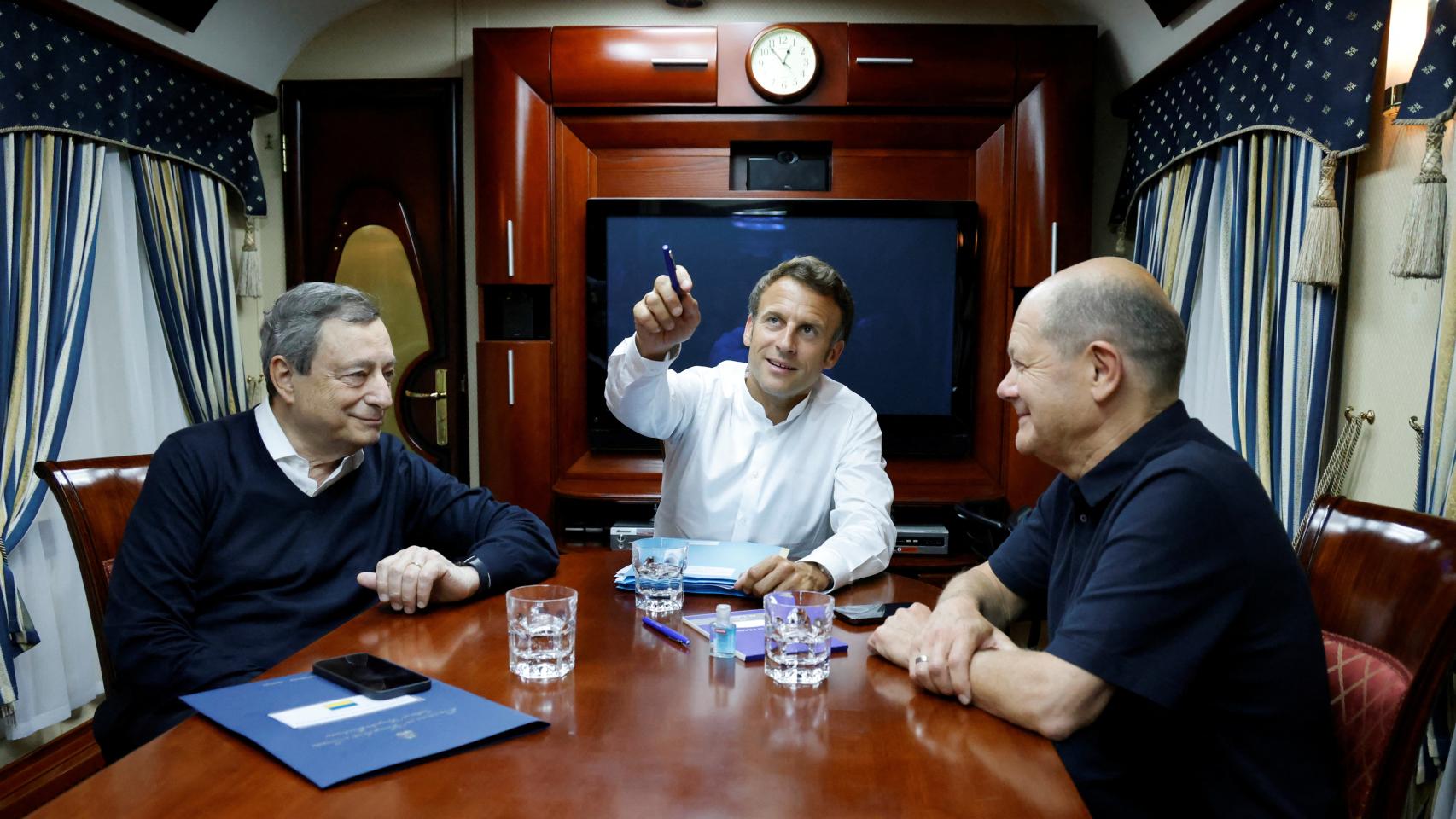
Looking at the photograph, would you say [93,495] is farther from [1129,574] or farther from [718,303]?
[718,303]

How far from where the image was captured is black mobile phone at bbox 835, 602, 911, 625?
1.44 m

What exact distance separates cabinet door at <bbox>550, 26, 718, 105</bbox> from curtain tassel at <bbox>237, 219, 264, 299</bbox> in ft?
4.32

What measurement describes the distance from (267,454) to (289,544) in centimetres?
16

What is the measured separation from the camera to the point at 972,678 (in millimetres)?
1123

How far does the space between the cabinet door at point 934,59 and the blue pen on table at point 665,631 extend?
259cm

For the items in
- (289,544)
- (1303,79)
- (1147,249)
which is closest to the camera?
(289,544)

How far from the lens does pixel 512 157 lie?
350 cm

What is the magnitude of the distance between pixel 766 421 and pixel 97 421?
2.16 metres

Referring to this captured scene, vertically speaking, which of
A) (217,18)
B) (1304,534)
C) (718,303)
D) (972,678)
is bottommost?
(972,678)

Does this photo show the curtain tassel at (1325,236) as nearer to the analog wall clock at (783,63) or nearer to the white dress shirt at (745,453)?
the white dress shirt at (745,453)

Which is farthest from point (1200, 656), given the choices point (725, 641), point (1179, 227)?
point (1179, 227)

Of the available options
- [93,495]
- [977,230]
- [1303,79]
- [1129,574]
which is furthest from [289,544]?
[977,230]

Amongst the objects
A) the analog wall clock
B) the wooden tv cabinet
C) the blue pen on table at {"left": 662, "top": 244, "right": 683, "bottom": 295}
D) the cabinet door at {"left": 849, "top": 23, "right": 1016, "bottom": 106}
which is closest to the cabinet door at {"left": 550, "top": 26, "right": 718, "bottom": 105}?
the wooden tv cabinet

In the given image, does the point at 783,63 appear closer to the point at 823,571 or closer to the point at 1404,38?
the point at 1404,38
